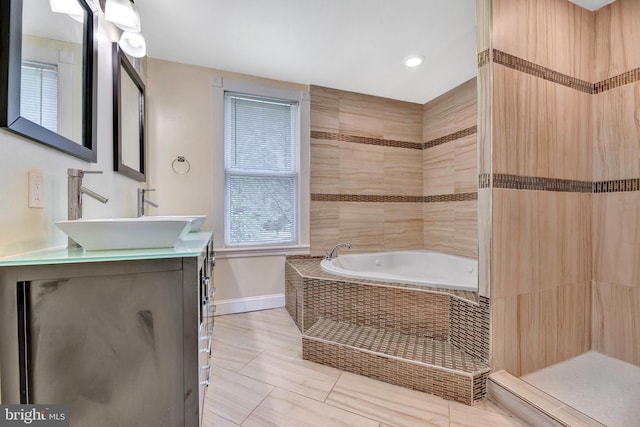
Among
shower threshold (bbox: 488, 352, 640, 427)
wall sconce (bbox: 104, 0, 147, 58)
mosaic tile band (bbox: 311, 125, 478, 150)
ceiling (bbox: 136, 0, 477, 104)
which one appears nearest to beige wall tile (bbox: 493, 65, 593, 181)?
ceiling (bbox: 136, 0, 477, 104)

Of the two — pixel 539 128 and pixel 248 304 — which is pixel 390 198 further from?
pixel 248 304

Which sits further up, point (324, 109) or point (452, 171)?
point (324, 109)

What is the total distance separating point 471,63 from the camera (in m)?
2.45

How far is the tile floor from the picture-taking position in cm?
129

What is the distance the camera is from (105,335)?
87 centimetres

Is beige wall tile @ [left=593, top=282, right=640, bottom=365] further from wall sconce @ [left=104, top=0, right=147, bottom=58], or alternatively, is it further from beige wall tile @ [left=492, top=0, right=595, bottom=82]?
wall sconce @ [left=104, top=0, right=147, bottom=58]

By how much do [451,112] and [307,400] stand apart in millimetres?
3037

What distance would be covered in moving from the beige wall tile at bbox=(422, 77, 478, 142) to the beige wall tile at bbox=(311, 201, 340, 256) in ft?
4.90

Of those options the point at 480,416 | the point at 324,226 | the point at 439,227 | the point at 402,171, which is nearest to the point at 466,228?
the point at 439,227

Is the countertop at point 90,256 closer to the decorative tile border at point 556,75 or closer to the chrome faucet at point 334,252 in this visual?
the decorative tile border at point 556,75

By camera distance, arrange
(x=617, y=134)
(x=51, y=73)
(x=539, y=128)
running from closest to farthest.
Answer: (x=51, y=73), (x=539, y=128), (x=617, y=134)

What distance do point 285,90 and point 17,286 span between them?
256 centimetres

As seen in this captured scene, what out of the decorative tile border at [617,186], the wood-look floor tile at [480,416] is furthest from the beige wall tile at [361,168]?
the wood-look floor tile at [480,416]

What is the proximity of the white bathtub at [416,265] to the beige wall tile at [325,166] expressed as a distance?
2.54ft
